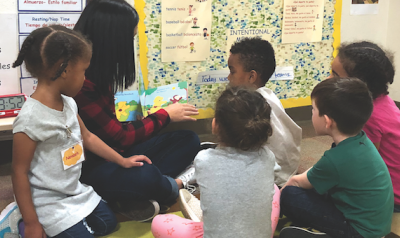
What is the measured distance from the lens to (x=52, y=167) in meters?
1.06

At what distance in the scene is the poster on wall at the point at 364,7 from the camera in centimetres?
229

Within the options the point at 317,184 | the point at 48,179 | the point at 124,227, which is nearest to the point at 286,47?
the point at 317,184

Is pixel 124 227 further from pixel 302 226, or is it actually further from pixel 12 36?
pixel 12 36

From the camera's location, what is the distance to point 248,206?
3.09ft

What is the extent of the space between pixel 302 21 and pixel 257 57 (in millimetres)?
718

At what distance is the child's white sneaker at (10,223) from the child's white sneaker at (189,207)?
19.9 inches

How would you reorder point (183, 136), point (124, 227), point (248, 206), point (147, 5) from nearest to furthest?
point (248, 206), point (124, 227), point (183, 136), point (147, 5)

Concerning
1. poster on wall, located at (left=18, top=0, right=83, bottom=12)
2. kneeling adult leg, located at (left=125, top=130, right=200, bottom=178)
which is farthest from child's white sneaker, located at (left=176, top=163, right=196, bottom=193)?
poster on wall, located at (left=18, top=0, right=83, bottom=12)

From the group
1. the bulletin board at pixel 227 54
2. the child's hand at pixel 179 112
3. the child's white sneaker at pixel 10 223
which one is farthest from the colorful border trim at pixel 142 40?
the child's white sneaker at pixel 10 223

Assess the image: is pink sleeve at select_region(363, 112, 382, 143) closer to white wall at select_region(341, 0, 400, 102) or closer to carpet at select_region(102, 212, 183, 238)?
carpet at select_region(102, 212, 183, 238)

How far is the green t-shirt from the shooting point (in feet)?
3.38

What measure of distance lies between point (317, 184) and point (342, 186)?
0.07 m

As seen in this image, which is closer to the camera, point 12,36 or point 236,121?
point 236,121

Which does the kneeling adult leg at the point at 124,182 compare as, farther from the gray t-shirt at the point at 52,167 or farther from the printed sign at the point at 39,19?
the printed sign at the point at 39,19
